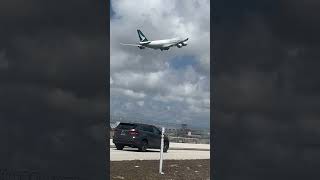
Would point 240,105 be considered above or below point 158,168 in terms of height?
above

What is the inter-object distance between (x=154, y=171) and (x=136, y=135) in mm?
8822

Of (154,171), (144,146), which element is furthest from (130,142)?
(154,171)

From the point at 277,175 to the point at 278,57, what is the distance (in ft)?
9.04

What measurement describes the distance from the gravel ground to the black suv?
19.4 ft

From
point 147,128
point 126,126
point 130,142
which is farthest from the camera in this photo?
point 147,128

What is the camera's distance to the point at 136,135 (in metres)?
25.6

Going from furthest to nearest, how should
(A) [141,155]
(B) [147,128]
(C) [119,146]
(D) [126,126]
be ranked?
(C) [119,146], (B) [147,128], (D) [126,126], (A) [141,155]

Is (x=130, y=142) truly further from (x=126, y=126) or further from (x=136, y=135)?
(x=126, y=126)

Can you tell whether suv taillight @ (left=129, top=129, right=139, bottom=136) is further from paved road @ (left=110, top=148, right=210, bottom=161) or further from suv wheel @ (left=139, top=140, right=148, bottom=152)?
paved road @ (left=110, top=148, right=210, bottom=161)
